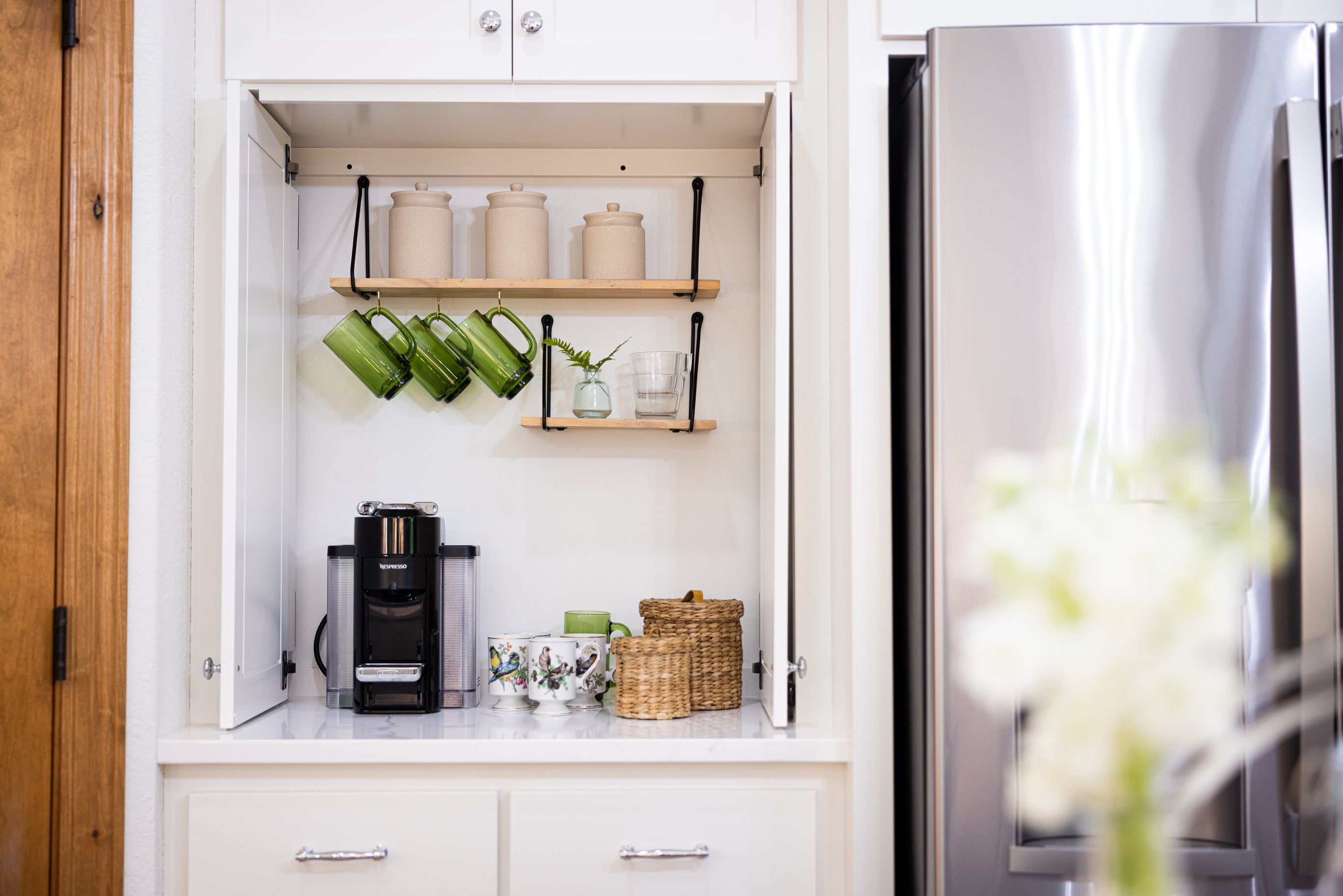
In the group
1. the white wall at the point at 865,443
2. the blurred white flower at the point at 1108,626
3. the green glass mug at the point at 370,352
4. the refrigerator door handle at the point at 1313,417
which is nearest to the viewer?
the blurred white flower at the point at 1108,626

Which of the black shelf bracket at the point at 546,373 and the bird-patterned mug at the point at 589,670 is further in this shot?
the black shelf bracket at the point at 546,373

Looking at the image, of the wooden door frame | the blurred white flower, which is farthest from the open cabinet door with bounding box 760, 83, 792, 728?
the blurred white flower

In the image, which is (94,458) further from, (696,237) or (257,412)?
(696,237)

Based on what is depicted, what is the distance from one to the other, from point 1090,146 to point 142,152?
131 cm

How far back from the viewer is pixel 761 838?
140 centimetres

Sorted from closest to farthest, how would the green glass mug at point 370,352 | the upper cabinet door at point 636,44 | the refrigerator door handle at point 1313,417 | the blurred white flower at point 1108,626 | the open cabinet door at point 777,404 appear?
1. the blurred white flower at point 1108,626
2. the refrigerator door handle at point 1313,417
3. the open cabinet door at point 777,404
4. the upper cabinet door at point 636,44
5. the green glass mug at point 370,352

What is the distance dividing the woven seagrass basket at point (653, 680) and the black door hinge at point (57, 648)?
797 mm

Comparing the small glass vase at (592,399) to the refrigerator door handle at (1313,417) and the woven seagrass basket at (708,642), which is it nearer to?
the woven seagrass basket at (708,642)

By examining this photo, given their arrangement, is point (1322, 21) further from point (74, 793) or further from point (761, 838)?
point (74, 793)

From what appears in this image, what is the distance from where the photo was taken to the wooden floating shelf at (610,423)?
5.80 feet

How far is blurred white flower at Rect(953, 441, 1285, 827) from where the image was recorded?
341mm

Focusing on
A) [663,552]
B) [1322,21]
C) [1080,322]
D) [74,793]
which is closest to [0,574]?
[74,793]

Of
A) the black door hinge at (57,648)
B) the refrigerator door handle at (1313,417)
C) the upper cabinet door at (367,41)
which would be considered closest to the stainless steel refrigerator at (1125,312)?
the refrigerator door handle at (1313,417)

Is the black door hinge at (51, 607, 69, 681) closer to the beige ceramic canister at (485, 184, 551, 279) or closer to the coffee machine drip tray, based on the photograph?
the coffee machine drip tray
